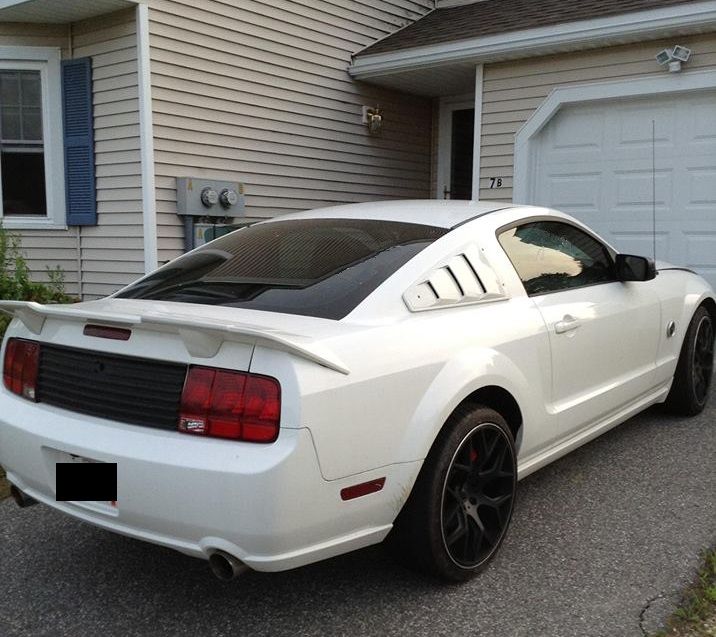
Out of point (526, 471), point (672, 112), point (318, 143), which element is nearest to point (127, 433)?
point (526, 471)

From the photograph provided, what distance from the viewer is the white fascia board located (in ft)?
22.9

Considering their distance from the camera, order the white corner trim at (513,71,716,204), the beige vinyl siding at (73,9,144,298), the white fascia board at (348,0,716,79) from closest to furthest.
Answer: the white fascia board at (348,0,716,79) < the white corner trim at (513,71,716,204) < the beige vinyl siding at (73,9,144,298)

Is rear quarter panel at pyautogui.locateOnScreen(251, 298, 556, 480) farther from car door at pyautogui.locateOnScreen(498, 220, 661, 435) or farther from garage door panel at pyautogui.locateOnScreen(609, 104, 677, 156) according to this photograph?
garage door panel at pyautogui.locateOnScreen(609, 104, 677, 156)

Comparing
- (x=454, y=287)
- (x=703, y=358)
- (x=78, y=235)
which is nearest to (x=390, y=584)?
(x=454, y=287)

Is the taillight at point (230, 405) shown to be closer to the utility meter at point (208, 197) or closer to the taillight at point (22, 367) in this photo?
the taillight at point (22, 367)

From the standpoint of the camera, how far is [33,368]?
9.00 feet

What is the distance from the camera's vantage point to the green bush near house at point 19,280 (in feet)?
24.6

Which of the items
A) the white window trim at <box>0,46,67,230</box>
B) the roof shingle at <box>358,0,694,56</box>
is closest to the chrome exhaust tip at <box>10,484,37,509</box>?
the white window trim at <box>0,46,67,230</box>

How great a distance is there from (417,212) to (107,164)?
529 centimetres

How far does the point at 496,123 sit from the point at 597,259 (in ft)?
16.3

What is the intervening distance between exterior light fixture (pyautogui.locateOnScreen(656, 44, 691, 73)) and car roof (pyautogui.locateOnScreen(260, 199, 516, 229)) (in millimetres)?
4578

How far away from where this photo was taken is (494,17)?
9047 mm

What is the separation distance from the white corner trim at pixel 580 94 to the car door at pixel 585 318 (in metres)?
3.86

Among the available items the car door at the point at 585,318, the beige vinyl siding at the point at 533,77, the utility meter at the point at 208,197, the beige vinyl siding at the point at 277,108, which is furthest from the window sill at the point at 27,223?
the car door at the point at 585,318
